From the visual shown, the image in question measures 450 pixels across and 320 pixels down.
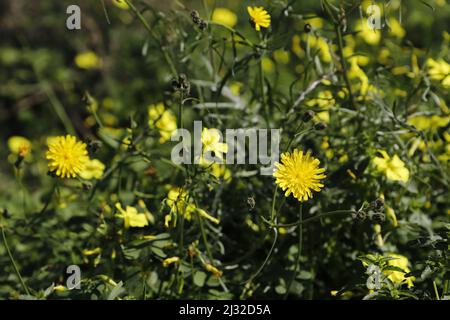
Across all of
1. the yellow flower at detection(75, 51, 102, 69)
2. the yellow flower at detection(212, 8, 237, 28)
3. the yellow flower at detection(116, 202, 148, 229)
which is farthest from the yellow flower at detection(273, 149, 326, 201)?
the yellow flower at detection(75, 51, 102, 69)

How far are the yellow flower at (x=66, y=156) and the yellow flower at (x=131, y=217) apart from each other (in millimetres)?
152

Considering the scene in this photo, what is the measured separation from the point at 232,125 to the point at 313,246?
1.47ft

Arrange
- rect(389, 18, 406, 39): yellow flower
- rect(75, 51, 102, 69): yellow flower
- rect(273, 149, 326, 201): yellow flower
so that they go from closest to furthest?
rect(273, 149, 326, 201): yellow flower
rect(389, 18, 406, 39): yellow flower
rect(75, 51, 102, 69): yellow flower

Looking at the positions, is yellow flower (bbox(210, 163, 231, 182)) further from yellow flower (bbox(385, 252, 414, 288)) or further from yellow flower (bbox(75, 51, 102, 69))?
yellow flower (bbox(75, 51, 102, 69))

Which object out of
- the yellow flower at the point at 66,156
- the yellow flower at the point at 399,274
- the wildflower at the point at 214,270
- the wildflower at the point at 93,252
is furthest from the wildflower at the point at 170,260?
the yellow flower at the point at 399,274

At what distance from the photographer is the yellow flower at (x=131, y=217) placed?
1.66 metres

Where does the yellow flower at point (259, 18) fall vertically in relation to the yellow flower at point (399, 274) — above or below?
above

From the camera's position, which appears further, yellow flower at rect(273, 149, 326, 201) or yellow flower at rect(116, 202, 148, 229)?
yellow flower at rect(116, 202, 148, 229)

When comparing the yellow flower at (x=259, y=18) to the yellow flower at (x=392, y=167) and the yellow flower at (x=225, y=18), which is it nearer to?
the yellow flower at (x=392, y=167)

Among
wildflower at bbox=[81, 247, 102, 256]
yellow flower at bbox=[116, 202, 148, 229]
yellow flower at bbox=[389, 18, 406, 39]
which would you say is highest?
yellow flower at bbox=[389, 18, 406, 39]

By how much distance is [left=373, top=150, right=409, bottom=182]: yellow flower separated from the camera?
1637 millimetres

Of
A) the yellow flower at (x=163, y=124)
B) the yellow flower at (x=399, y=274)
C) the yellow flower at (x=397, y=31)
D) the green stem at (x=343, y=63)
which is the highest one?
the yellow flower at (x=397, y=31)

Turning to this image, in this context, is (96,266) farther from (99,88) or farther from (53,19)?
(53,19)

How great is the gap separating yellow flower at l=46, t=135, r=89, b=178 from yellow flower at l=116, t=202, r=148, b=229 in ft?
0.50
